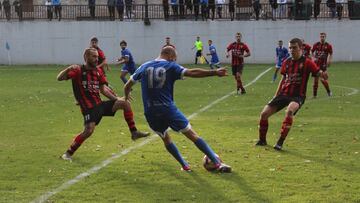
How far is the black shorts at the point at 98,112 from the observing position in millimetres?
10578

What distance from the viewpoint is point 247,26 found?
130ft

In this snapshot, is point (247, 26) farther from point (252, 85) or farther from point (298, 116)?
point (298, 116)

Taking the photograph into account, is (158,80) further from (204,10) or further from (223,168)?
(204,10)

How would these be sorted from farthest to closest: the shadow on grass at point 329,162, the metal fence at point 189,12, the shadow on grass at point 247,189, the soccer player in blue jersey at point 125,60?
the metal fence at point 189,12 → the soccer player in blue jersey at point 125,60 → the shadow on grass at point 329,162 → the shadow on grass at point 247,189

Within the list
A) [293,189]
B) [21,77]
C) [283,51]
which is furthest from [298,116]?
[21,77]

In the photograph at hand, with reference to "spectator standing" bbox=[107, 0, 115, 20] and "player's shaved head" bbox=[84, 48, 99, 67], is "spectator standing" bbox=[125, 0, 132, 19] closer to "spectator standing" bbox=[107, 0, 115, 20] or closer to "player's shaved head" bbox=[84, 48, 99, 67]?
"spectator standing" bbox=[107, 0, 115, 20]

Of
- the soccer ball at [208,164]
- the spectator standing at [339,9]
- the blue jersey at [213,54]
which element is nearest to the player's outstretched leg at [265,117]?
the soccer ball at [208,164]

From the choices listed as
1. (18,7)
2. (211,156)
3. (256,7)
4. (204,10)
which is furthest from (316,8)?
(211,156)

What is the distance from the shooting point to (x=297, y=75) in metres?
11.6

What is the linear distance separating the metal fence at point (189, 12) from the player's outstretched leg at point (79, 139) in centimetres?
3009

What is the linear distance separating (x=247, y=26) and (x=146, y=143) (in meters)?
28.4

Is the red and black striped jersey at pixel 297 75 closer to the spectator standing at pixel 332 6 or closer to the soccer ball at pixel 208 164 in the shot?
the soccer ball at pixel 208 164

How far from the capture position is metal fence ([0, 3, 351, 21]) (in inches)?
1555

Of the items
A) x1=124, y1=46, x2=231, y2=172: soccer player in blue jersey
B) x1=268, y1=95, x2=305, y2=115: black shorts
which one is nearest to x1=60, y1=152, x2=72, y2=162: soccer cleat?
x1=124, y1=46, x2=231, y2=172: soccer player in blue jersey
